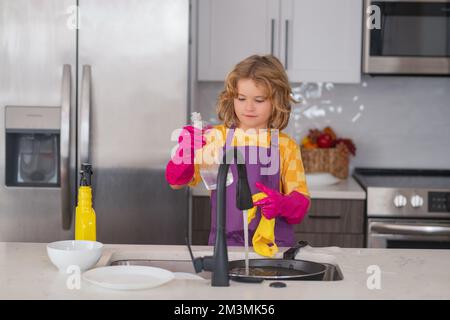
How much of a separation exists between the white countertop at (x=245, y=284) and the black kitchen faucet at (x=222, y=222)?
0.03 metres

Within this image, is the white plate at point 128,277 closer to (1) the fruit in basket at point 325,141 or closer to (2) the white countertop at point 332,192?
(2) the white countertop at point 332,192

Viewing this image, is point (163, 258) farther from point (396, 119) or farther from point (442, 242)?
point (396, 119)

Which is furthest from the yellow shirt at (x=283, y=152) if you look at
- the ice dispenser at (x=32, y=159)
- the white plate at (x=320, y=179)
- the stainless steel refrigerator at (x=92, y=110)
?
the white plate at (x=320, y=179)

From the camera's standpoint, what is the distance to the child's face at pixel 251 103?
85.7 inches

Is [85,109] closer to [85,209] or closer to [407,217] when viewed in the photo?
[85,209]

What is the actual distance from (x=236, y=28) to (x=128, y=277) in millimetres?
2067

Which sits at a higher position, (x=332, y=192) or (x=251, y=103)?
(x=251, y=103)

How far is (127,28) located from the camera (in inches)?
125

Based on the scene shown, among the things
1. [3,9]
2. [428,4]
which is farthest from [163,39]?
[428,4]

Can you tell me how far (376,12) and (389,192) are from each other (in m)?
0.88

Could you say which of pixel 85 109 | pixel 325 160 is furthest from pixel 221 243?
pixel 325 160

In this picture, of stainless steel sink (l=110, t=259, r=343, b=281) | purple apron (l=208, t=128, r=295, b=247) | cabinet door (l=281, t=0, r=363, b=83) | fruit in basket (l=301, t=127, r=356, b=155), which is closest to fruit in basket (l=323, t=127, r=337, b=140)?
fruit in basket (l=301, t=127, r=356, b=155)

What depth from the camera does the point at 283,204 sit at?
2.08m
